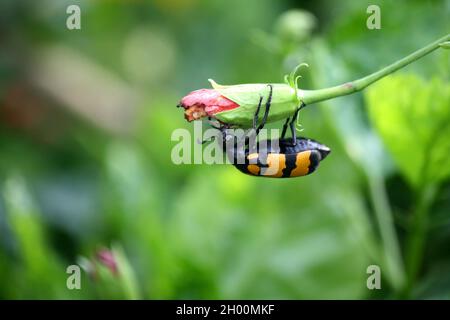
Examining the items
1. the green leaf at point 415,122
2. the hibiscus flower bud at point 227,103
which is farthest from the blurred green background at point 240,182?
the hibiscus flower bud at point 227,103

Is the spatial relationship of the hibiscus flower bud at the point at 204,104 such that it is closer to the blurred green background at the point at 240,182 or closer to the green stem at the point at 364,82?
the green stem at the point at 364,82

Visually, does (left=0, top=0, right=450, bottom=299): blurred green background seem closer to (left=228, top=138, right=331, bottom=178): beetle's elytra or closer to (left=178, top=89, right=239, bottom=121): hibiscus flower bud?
(left=228, top=138, right=331, bottom=178): beetle's elytra

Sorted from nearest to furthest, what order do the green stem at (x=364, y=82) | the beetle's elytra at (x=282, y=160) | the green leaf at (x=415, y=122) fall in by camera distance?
the green stem at (x=364, y=82) → the beetle's elytra at (x=282, y=160) → the green leaf at (x=415, y=122)

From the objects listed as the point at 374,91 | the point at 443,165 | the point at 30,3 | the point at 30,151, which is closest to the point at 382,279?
the point at 443,165

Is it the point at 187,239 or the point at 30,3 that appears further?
the point at 30,3
